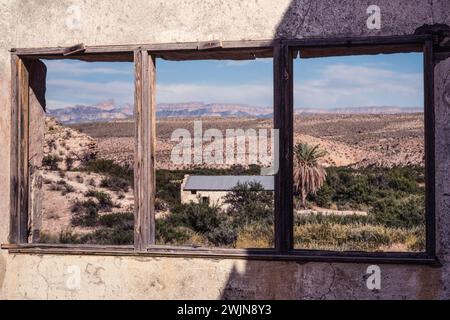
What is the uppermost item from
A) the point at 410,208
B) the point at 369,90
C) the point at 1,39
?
the point at 369,90

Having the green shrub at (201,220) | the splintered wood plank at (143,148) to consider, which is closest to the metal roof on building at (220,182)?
the green shrub at (201,220)

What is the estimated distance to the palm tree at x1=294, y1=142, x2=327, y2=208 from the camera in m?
29.4

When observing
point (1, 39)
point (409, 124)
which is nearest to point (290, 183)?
point (1, 39)

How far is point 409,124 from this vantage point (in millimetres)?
54750

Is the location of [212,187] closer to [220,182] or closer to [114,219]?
[220,182]

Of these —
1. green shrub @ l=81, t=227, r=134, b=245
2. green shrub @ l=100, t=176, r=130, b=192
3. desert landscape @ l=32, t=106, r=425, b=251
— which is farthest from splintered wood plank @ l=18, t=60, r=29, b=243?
green shrub @ l=100, t=176, r=130, b=192

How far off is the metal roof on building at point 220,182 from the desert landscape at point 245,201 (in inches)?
33.2

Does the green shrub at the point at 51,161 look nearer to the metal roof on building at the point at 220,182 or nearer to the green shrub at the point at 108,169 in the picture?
the green shrub at the point at 108,169

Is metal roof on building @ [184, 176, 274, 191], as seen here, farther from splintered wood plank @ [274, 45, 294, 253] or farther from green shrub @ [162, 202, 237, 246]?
splintered wood plank @ [274, 45, 294, 253]

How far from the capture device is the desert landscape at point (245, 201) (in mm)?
17172

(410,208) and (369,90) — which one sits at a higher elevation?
(369,90)

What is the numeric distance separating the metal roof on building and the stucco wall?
71.1ft
